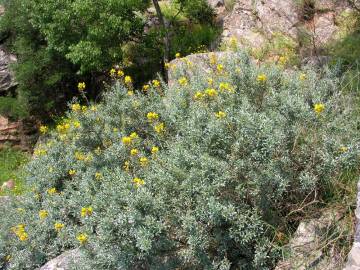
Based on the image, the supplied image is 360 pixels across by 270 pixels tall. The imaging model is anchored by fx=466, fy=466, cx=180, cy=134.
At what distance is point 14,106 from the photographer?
9.88 meters

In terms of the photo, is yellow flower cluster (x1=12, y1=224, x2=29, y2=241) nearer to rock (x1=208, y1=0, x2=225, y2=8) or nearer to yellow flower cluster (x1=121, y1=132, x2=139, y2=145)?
yellow flower cluster (x1=121, y1=132, x2=139, y2=145)

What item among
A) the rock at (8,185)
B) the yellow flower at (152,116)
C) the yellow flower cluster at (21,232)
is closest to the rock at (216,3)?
the rock at (8,185)

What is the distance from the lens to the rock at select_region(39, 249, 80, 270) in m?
4.20

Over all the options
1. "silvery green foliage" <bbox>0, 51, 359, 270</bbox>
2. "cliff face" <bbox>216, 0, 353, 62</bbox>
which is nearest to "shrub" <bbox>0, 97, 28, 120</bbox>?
"cliff face" <bbox>216, 0, 353, 62</bbox>

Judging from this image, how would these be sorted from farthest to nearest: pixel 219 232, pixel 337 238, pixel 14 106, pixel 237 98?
pixel 14 106, pixel 237 98, pixel 219 232, pixel 337 238

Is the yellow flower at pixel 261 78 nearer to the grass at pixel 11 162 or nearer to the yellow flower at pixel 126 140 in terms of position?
the yellow flower at pixel 126 140

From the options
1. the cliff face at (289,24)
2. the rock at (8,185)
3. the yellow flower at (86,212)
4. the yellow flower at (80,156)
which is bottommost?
the rock at (8,185)

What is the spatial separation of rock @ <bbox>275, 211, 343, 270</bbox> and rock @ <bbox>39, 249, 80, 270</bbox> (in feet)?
6.02

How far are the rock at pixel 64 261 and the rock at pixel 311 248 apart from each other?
1834 mm

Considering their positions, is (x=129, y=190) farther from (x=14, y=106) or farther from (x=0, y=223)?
(x=14, y=106)

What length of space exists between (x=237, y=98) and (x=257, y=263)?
1.52 m

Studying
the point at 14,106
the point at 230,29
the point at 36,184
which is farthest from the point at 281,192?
the point at 14,106

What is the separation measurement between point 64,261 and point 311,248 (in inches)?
91.4

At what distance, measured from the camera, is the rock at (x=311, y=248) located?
131 inches
